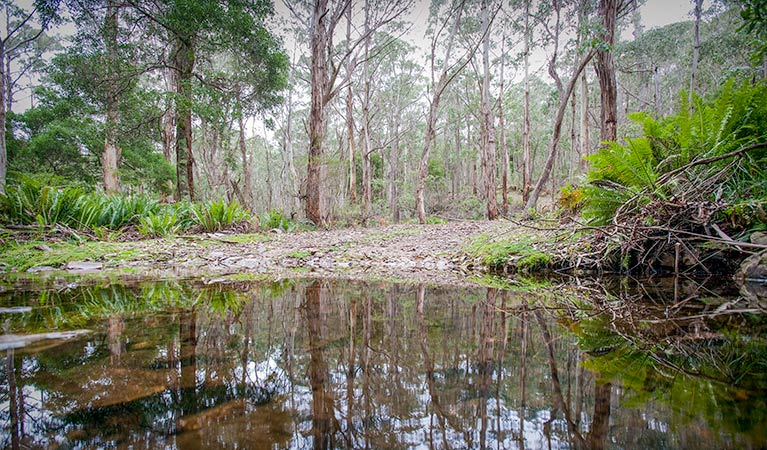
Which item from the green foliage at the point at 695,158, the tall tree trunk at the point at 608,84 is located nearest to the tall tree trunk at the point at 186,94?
the tall tree trunk at the point at 608,84

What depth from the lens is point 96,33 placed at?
9.17 meters

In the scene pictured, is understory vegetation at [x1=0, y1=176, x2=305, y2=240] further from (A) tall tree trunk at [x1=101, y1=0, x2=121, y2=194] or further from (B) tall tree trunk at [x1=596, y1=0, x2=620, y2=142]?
(B) tall tree trunk at [x1=596, y1=0, x2=620, y2=142]

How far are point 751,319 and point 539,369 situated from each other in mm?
1140

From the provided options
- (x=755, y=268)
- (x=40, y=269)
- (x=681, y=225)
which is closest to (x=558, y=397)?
(x=755, y=268)

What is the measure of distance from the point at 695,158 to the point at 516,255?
5.48 ft

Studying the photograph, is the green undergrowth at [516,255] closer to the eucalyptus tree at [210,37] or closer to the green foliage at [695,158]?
the green foliage at [695,158]

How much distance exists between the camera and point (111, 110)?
1030 centimetres

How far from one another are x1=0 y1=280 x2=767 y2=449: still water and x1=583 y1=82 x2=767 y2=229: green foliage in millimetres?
1465

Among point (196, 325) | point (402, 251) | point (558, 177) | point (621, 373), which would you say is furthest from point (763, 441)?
point (558, 177)

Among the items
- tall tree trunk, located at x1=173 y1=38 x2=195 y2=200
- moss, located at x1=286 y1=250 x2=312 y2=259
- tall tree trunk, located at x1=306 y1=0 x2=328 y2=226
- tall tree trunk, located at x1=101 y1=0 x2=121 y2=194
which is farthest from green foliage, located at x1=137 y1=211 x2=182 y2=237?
tall tree trunk, located at x1=101 y1=0 x2=121 y2=194

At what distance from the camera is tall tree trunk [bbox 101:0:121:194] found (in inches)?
361

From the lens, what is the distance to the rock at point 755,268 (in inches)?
94.8

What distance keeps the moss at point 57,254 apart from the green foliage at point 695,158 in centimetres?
530

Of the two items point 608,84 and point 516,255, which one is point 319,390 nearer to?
point 516,255
